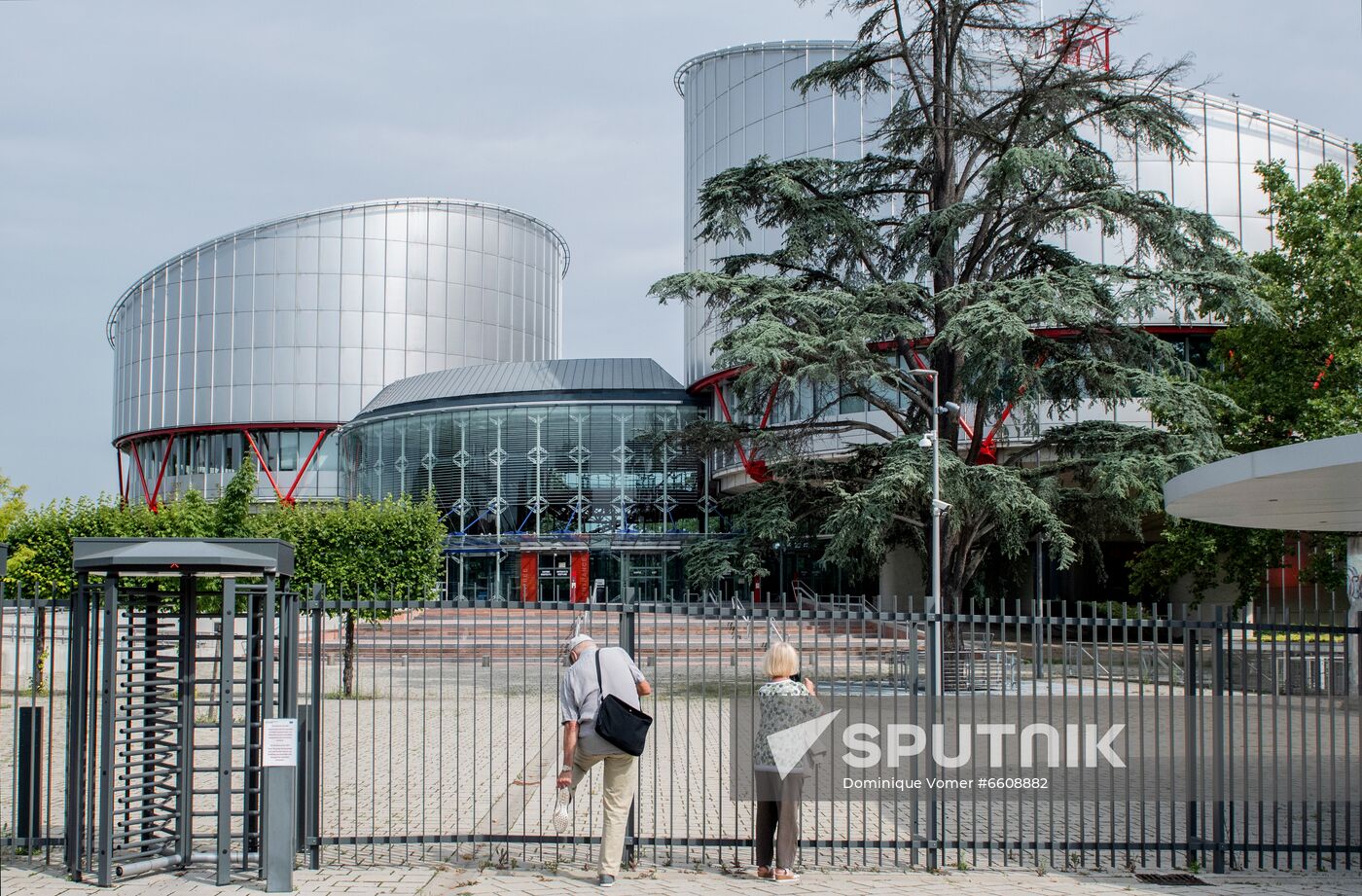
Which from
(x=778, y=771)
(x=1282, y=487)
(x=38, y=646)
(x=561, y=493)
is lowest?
(x=778, y=771)

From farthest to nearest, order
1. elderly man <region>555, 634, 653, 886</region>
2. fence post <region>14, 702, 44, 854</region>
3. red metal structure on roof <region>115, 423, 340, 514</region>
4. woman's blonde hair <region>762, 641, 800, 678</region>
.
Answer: red metal structure on roof <region>115, 423, 340, 514</region>, fence post <region>14, 702, 44, 854</region>, woman's blonde hair <region>762, 641, 800, 678</region>, elderly man <region>555, 634, 653, 886</region>

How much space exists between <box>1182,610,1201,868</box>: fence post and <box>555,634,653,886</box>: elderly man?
375 centimetres

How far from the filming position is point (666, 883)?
8117 millimetres

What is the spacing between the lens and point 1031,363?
22.4m

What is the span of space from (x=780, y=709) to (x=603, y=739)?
3.78 feet

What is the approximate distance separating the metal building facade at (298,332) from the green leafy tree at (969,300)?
4738 centimetres

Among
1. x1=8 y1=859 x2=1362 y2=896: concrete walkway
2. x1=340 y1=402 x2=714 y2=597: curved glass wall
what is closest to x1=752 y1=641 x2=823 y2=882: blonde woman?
x1=8 y1=859 x2=1362 y2=896: concrete walkway

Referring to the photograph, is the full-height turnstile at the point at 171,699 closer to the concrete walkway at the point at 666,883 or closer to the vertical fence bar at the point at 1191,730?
the concrete walkway at the point at 666,883

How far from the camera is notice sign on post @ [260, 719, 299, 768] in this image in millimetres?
7957

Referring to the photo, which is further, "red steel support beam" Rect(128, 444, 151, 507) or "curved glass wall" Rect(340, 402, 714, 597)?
"red steel support beam" Rect(128, 444, 151, 507)

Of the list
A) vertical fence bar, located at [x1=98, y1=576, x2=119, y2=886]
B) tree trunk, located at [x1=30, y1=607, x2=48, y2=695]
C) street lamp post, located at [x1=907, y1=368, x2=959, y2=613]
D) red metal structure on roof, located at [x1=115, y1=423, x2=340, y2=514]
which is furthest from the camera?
red metal structure on roof, located at [x1=115, y1=423, x2=340, y2=514]

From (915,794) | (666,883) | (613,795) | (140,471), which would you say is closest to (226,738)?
(613,795)

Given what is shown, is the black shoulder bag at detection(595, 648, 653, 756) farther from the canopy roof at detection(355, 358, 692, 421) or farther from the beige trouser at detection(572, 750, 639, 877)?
the canopy roof at detection(355, 358, 692, 421)

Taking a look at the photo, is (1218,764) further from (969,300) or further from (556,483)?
(556,483)
